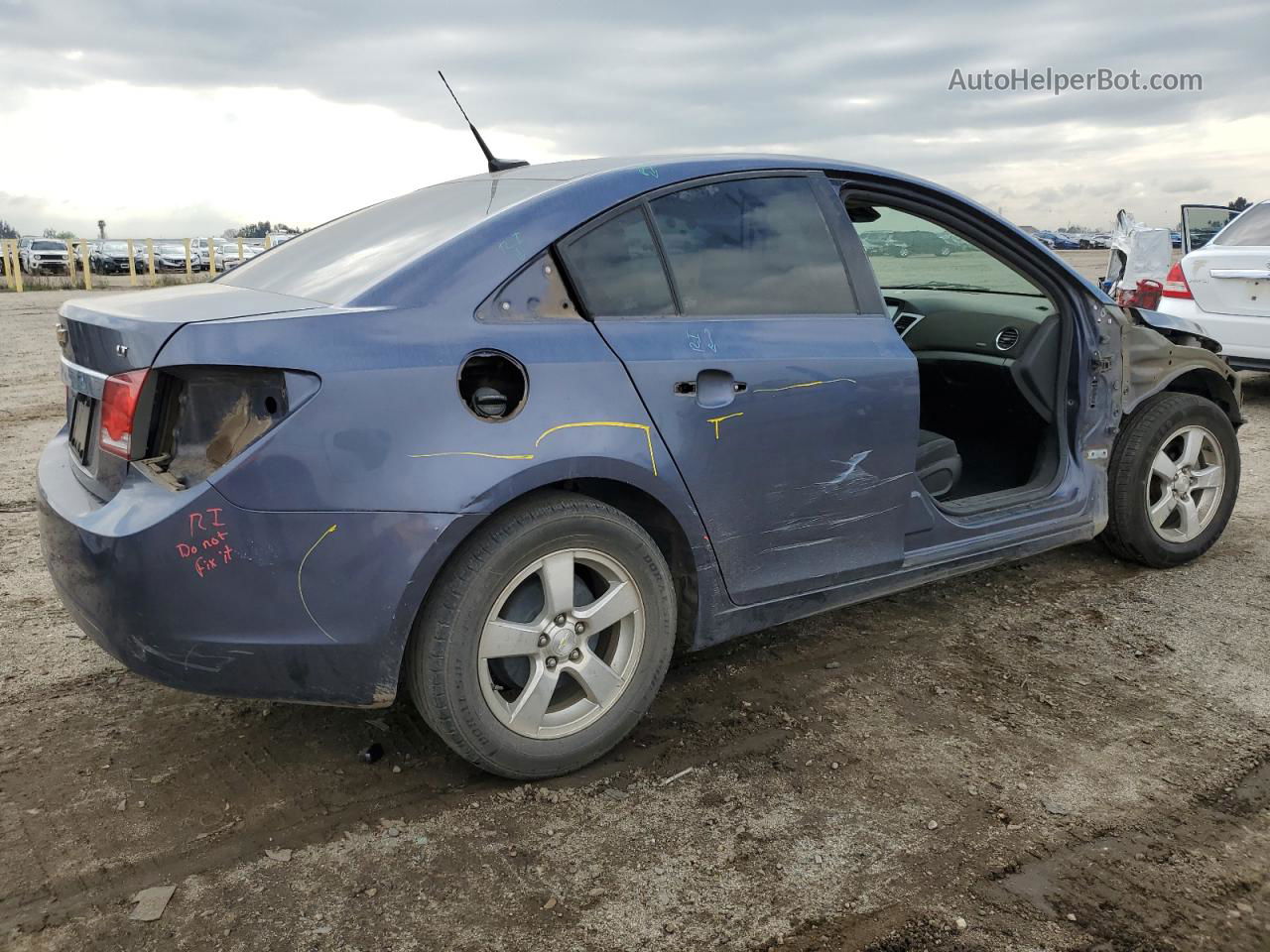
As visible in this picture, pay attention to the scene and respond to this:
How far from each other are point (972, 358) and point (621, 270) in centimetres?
226

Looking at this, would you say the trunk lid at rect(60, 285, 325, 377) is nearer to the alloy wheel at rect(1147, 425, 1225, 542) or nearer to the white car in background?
the alloy wheel at rect(1147, 425, 1225, 542)

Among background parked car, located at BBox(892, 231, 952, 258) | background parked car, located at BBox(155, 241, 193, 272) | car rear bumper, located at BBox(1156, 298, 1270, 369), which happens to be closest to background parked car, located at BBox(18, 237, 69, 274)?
background parked car, located at BBox(155, 241, 193, 272)

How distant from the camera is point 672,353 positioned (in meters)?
2.78

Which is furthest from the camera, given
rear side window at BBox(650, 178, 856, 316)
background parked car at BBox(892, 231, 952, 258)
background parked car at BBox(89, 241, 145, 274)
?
background parked car at BBox(89, 241, 145, 274)

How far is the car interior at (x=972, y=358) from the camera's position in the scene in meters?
4.03

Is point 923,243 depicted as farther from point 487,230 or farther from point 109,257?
point 109,257

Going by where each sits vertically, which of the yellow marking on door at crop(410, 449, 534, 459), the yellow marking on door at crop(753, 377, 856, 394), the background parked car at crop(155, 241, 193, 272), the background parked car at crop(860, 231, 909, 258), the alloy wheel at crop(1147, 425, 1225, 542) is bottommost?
the alloy wheel at crop(1147, 425, 1225, 542)

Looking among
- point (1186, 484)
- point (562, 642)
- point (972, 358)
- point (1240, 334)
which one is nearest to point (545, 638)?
point (562, 642)

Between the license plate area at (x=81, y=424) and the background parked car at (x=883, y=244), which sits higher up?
the background parked car at (x=883, y=244)

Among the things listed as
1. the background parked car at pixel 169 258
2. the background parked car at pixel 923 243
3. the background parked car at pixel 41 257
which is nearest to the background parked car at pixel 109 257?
the background parked car at pixel 169 258

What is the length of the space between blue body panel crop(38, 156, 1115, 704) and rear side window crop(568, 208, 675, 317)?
0.05 m

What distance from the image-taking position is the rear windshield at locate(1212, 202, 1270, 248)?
834cm

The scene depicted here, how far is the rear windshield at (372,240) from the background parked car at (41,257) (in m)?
36.3

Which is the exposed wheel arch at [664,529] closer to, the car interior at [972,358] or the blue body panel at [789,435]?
the blue body panel at [789,435]
